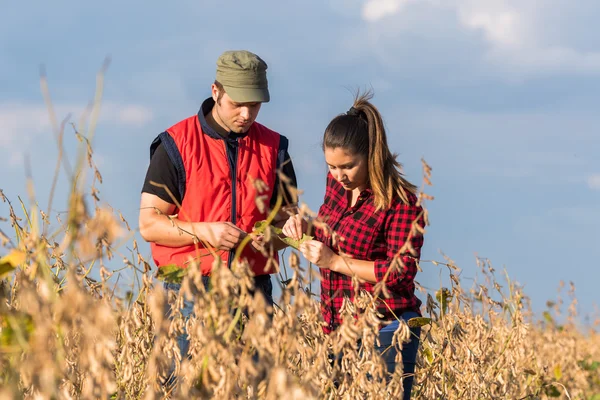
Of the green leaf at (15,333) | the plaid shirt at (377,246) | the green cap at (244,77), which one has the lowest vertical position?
the plaid shirt at (377,246)

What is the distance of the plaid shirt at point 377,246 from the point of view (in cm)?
308

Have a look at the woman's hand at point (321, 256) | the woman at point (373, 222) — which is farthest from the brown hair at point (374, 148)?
the woman's hand at point (321, 256)

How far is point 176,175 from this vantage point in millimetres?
3617

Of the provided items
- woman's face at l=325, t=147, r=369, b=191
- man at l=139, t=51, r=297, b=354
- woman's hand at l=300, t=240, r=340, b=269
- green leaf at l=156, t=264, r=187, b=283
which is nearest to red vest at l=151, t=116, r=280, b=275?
man at l=139, t=51, r=297, b=354

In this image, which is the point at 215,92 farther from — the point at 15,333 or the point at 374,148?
the point at 15,333

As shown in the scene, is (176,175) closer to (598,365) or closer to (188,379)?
(188,379)

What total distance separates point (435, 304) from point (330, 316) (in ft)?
1.41

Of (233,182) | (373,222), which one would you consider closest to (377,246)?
(373,222)

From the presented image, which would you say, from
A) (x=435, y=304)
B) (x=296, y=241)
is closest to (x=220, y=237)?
(x=296, y=241)

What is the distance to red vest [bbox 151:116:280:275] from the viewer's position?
3.60 meters

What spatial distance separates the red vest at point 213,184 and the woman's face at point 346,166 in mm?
511

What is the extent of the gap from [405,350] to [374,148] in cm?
82

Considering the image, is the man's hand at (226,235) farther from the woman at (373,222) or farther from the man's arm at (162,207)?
the woman at (373,222)

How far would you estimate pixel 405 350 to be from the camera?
322 cm
